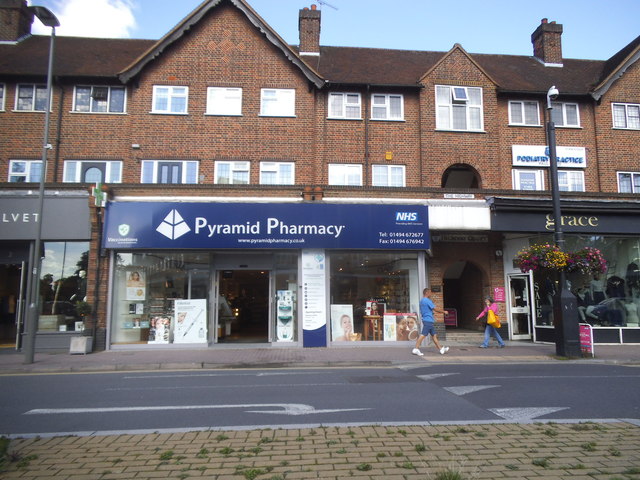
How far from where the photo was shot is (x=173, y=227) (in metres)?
14.3

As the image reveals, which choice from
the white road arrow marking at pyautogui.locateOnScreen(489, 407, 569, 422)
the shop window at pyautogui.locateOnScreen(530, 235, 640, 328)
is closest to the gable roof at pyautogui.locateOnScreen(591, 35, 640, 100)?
the shop window at pyautogui.locateOnScreen(530, 235, 640, 328)

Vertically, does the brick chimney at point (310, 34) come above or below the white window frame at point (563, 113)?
above

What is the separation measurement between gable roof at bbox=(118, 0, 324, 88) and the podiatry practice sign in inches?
203

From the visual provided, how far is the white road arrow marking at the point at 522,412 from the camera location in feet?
19.2

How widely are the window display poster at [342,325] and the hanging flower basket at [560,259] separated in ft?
17.9

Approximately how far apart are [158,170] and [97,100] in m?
3.56

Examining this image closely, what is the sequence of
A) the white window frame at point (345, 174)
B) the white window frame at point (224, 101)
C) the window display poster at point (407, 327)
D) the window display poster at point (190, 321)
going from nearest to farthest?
1. the window display poster at point (190, 321)
2. the window display poster at point (407, 327)
3. the white window frame at point (224, 101)
4. the white window frame at point (345, 174)

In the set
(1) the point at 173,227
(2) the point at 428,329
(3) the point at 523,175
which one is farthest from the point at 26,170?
(3) the point at 523,175

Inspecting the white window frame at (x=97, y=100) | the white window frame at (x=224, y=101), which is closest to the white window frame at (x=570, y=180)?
the white window frame at (x=224, y=101)

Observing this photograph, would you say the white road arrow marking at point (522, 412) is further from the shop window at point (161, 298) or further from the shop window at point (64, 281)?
the shop window at point (64, 281)

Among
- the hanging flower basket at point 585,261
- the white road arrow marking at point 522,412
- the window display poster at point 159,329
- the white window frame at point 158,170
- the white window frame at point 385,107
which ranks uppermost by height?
the white window frame at point 385,107

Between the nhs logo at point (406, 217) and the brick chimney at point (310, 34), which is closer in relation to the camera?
the nhs logo at point (406, 217)

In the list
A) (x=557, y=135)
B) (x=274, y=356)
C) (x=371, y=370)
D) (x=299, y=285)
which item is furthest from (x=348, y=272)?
(x=557, y=135)

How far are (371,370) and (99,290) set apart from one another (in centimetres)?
885
